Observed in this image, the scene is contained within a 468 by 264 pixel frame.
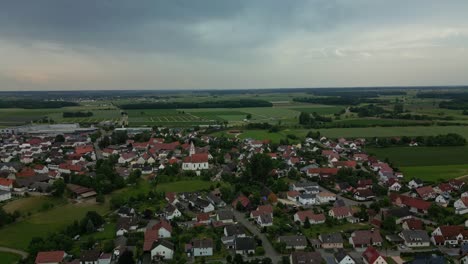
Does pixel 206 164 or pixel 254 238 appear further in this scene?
pixel 206 164

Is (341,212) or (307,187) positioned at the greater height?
(307,187)

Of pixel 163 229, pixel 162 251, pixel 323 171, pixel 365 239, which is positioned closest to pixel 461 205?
pixel 365 239

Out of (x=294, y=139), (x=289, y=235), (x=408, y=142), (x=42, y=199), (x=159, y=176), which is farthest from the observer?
(x=294, y=139)

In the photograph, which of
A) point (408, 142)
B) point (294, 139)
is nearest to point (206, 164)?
point (294, 139)

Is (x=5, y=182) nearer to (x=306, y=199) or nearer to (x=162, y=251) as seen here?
(x=162, y=251)

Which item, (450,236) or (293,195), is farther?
(293,195)

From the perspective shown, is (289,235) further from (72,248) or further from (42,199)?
(42,199)

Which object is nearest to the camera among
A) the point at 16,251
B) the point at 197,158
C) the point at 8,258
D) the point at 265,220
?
the point at 8,258

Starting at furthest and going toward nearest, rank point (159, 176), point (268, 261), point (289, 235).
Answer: point (159, 176)
point (289, 235)
point (268, 261)
